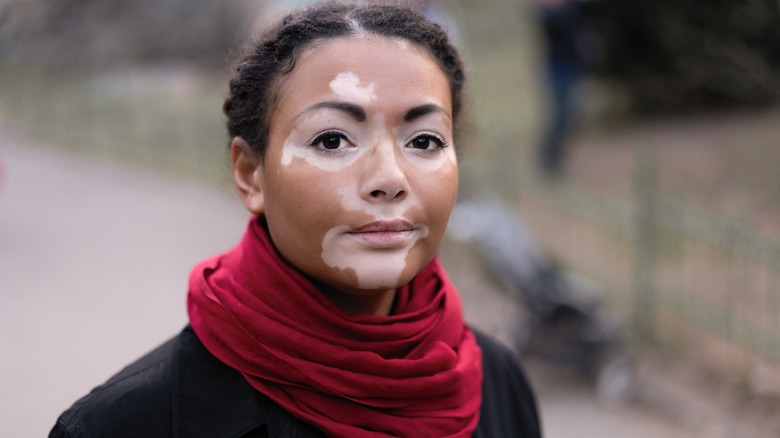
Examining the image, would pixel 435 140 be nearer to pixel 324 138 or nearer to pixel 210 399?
pixel 324 138

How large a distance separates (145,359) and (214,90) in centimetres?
1201


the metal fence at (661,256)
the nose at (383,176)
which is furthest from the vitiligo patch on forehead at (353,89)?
the metal fence at (661,256)

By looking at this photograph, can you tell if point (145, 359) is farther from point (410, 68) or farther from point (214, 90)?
point (214, 90)

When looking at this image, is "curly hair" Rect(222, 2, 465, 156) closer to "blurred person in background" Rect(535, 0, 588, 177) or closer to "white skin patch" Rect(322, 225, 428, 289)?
"white skin patch" Rect(322, 225, 428, 289)

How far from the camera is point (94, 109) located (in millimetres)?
11641

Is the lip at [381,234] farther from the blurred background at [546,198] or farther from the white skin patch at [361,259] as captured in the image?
the blurred background at [546,198]

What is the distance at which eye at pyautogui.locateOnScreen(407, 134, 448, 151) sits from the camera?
71.7 inches

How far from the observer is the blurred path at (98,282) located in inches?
182

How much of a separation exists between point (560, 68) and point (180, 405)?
23.3 ft

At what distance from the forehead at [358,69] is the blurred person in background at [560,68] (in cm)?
639

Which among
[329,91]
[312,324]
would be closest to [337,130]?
[329,91]

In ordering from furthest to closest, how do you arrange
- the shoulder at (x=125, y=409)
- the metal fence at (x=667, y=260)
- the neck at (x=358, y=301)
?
the metal fence at (x=667, y=260)
the neck at (x=358, y=301)
the shoulder at (x=125, y=409)

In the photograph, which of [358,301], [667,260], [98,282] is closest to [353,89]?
[358,301]

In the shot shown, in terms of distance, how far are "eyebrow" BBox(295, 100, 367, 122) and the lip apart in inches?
9.3
